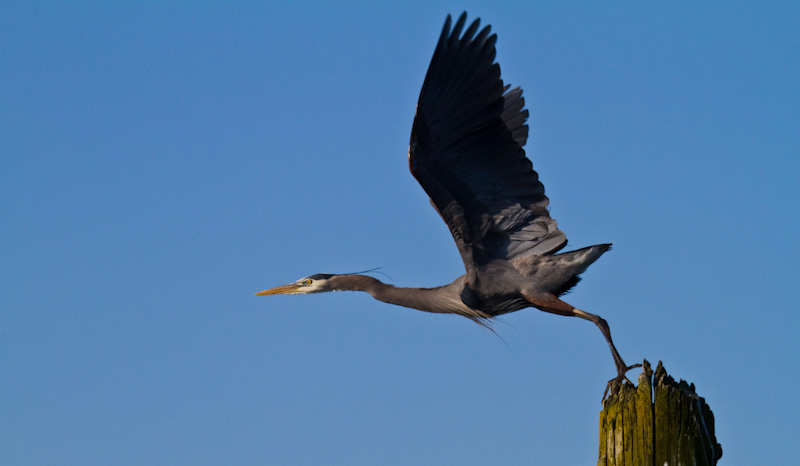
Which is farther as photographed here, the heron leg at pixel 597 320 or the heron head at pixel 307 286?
the heron head at pixel 307 286

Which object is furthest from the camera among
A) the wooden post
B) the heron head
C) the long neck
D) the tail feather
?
the heron head

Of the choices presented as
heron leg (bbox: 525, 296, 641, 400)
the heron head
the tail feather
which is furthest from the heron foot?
the heron head

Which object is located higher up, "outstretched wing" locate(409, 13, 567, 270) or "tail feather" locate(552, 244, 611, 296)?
"outstretched wing" locate(409, 13, 567, 270)

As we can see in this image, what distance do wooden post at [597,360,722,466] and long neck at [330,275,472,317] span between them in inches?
121

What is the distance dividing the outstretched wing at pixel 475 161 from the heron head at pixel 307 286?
8.15 ft

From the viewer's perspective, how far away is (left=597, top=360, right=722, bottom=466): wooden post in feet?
15.9

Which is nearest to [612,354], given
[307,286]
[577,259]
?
[577,259]

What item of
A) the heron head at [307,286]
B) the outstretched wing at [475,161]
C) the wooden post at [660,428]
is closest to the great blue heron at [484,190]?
the outstretched wing at [475,161]

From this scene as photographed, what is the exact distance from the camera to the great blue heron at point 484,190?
275 inches

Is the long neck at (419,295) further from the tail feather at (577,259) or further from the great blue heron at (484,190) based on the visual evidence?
the tail feather at (577,259)

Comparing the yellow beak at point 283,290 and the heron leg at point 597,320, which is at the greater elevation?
the yellow beak at point 283,290

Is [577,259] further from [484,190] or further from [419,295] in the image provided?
[419,295]

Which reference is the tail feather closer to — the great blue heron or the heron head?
the great blue heron

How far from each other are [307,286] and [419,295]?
1.97 meters
